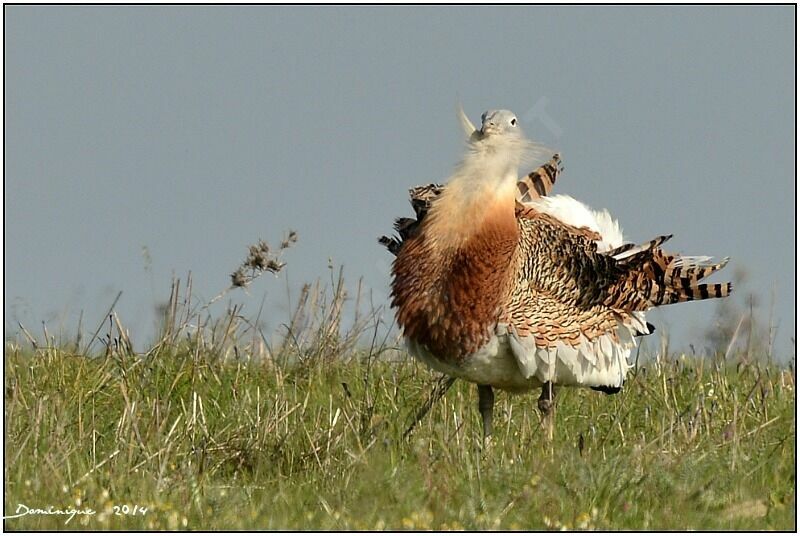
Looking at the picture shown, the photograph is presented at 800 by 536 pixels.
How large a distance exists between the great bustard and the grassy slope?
0.86 ft

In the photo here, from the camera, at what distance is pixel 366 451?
16.0ft

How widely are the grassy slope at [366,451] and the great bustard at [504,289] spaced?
26cm

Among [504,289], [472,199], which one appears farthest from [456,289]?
[472,199]

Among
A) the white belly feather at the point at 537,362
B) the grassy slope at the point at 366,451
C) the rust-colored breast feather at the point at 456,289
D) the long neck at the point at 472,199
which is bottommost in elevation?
the grassy slope at the point at 366,451

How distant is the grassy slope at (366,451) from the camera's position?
4305 millimetres

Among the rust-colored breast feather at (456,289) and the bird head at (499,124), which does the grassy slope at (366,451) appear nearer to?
the rust-colored breast feather at (456,289)

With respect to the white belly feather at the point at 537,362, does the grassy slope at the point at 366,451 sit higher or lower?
lower

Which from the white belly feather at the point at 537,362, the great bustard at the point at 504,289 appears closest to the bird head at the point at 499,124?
the great bustard at the point at 504,289

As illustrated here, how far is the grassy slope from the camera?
14.1ft

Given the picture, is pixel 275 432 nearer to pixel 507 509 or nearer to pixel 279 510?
pixel 279 510

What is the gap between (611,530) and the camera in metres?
4.25

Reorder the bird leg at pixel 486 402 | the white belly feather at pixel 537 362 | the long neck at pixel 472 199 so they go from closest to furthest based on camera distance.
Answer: the white belly feather at pixel 537 362, the long neck at pixel 472 199, the bird leg at pixel 486 402

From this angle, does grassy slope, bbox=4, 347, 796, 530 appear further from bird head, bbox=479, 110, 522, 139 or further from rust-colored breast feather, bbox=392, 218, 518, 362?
bird head, bbox=479, 110, 522, 139

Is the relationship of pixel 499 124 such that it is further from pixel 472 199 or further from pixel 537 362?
pixel 537 362
